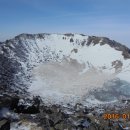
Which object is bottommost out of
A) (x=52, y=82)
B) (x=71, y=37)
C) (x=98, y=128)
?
(x=98, y=128)

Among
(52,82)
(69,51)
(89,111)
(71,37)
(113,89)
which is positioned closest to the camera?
(89,111)

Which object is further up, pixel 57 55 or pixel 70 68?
pixel 57 55

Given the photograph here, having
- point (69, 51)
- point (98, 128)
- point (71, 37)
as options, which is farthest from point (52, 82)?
point (98, 128)

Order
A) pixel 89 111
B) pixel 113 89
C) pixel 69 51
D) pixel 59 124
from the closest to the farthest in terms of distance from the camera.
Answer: pixel 59 124 → pixel 89 111 → pixel 113 89 → pixel 69 51

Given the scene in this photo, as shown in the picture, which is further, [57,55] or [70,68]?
[57,55]

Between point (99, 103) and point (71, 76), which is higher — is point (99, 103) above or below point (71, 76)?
below

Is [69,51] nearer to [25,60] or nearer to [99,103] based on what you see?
[25,60]

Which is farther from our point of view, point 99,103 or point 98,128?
point 99,103

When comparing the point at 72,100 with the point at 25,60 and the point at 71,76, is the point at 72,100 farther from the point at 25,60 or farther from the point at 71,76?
the point at 25,60

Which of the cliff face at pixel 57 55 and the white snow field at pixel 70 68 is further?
the cliff face at pixel 57 55

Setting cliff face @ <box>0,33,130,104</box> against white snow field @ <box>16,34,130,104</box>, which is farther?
cliff face @ <box>0,33,130,104</box>
